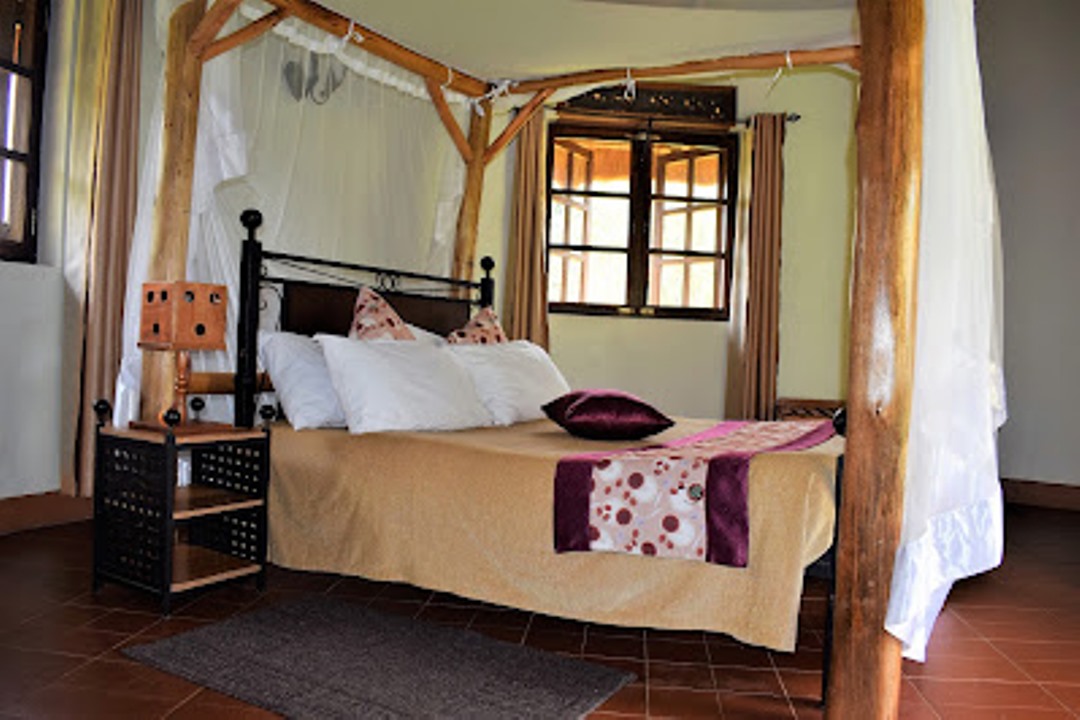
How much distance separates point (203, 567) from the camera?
2.83 m

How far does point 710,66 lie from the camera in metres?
3.81

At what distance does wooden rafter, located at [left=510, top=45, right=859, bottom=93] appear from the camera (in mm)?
3588

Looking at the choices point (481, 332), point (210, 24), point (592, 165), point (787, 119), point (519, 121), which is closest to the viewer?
point (210, 24)

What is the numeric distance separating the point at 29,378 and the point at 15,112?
1.16 metres

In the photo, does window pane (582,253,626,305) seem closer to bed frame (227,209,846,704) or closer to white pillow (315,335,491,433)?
bed frame (227,209,846,704)

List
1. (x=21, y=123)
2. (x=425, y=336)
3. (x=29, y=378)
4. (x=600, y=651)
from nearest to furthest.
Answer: (x=600, y=651) < (x=29, y=378) < (x=21, y=123) < (x=425, y=336)

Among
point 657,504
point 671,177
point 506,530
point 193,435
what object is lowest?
point 506,530

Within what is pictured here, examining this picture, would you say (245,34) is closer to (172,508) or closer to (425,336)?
(425,336)

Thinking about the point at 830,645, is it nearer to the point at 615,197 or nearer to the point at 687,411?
the point at 687,411

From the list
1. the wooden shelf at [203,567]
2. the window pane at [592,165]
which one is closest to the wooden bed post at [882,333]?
the wooden shelf at [203,567]

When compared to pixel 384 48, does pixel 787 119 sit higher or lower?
higher

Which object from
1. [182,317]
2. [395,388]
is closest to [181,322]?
[182,317]

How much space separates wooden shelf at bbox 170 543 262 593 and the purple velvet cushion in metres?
1.24

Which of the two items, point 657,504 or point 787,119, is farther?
point 787,119
